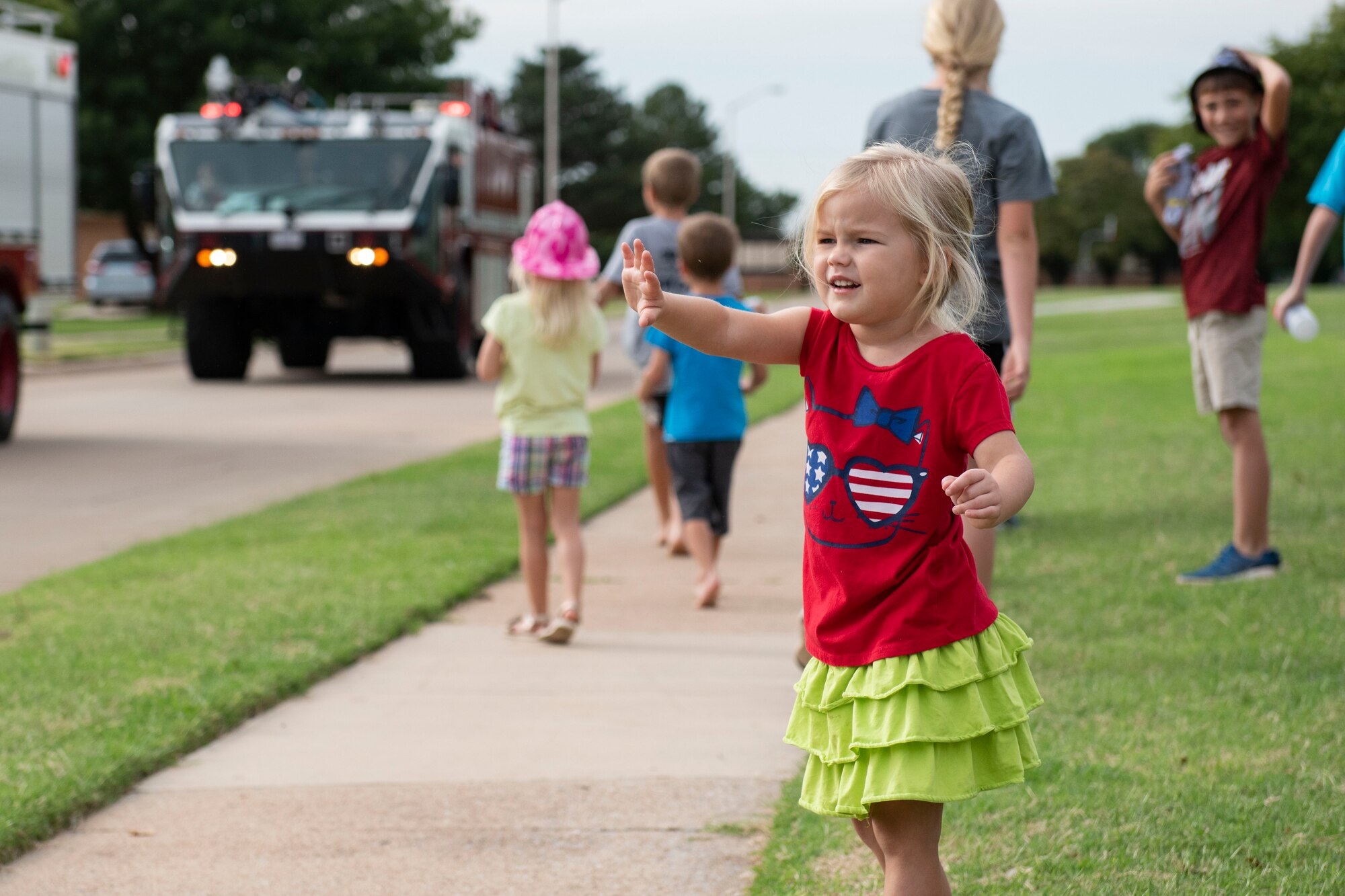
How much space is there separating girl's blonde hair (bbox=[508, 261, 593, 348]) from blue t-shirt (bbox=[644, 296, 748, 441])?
2.22 ft

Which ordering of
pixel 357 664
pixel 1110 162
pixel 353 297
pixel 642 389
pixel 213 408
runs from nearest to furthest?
pixel 357 664
pixel 642 389
pixel 213 408
pixel 353 297
pixel 1110 162

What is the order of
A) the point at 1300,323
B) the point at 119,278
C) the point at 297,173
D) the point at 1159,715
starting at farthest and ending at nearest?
the point at 119,278, the point at 297,173, the point at 1300,323, the point at 1159,715

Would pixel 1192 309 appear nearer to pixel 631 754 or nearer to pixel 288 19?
pixel 631 754

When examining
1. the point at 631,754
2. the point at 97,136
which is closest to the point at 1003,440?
the point at 631,754

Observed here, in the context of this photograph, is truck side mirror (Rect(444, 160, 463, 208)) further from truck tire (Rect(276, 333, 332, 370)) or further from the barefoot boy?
the barefoot boy

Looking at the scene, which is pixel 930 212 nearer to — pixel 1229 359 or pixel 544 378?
pixel 544 378

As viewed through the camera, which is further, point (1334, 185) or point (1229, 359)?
point (1229, 359)

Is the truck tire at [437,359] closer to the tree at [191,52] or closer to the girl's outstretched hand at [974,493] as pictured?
the girl's outstretched hand at [974,493]

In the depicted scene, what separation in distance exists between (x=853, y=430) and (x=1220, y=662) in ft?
8.98

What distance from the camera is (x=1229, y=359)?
6.11 metres

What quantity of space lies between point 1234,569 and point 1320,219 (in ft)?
4.46

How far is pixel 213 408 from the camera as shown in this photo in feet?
54.3

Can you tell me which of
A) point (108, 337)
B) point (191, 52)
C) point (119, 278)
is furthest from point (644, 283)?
point (119, 278)

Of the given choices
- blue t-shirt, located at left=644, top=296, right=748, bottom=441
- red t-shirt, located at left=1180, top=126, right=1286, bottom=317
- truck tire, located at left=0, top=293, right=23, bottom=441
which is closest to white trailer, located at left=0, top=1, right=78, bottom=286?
truck tire, located at left=0, top=293, right=23, bottom=441
